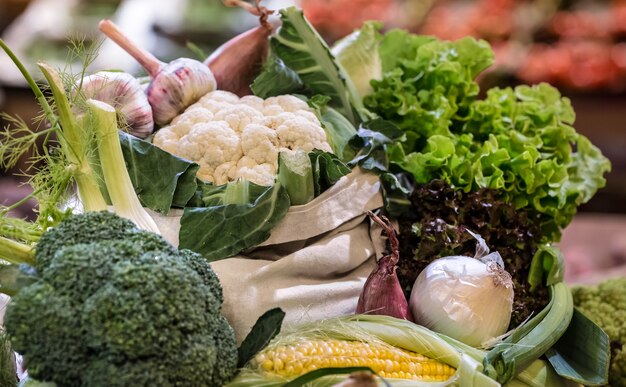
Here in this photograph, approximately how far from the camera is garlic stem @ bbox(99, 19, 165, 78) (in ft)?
5.76

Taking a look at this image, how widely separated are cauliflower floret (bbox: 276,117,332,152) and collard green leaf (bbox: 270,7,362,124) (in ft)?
0.83

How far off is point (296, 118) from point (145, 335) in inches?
29.1

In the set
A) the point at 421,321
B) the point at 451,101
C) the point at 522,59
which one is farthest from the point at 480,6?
the point at 421,321

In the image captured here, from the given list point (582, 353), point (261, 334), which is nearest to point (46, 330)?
point (261, 334)

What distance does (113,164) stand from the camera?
144 cm

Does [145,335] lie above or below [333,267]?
above

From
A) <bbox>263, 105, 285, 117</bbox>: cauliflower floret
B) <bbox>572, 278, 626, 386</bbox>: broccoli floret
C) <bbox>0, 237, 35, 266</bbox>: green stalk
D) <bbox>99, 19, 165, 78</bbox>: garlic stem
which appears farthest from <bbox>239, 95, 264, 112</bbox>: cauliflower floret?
<bbox>572, 278, 626, 386</bbox>: broccoli floret

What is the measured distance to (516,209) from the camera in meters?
1.83

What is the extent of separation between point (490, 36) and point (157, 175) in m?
3.54

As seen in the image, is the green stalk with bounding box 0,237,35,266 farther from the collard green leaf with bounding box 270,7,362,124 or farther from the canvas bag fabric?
the collard green leaf with bounding box 270,7,362,124

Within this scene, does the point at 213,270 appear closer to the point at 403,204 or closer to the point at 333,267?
the point at 333,267

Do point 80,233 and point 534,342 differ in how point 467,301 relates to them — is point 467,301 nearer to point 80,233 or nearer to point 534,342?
point 534,342

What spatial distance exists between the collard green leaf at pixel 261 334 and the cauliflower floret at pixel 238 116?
560 millimetres

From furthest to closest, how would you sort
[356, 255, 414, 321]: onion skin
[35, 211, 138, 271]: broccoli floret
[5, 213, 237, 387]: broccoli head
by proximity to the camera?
[356, 255, 414, 321]: onion skin < [35, 211, 138, 271]: broccoli floret < [5, 213, 237, 387]: broccoli head
